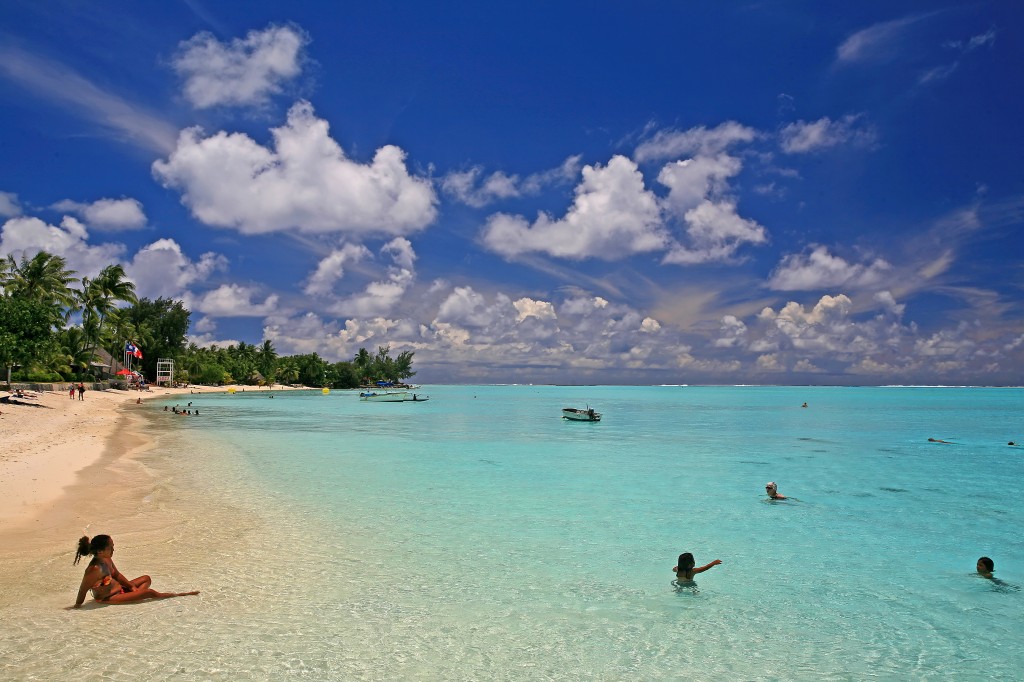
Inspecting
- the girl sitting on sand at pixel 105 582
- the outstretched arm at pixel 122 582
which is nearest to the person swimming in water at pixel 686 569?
the girl sitting on sand at pixel 105 582

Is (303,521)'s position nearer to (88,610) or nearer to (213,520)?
(213,520)

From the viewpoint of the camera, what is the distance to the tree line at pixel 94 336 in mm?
45781

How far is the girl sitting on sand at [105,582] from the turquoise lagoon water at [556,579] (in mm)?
287

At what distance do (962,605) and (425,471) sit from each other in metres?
19.4

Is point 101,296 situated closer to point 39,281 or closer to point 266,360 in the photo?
point 39,281

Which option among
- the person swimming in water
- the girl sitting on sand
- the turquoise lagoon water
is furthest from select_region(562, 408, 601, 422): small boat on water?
the girl sitting on sand

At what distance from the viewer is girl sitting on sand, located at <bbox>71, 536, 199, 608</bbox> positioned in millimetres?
8906

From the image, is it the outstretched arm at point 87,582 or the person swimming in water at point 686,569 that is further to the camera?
the person swimming in water at point 686,569

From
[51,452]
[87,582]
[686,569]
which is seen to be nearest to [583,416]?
[51,452]

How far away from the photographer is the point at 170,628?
8523 millimetres

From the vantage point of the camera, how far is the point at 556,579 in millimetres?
11531

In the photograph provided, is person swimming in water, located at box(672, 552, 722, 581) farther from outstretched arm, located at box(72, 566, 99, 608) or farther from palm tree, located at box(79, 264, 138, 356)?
palm tree, located at box(79, 264, 138, 356)

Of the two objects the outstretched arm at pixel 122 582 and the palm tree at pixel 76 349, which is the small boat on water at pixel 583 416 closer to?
the outstretched arm at pixel 122 582

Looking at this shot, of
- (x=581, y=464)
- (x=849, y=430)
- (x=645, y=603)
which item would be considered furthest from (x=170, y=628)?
(x=849, y=430)
